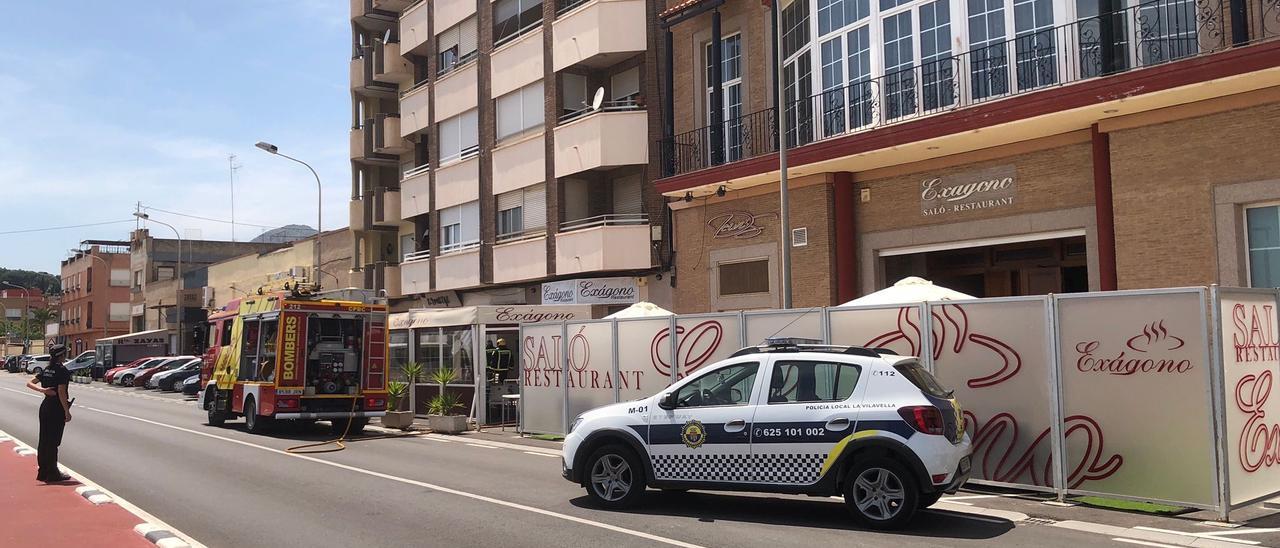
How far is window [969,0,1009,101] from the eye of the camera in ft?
53.8

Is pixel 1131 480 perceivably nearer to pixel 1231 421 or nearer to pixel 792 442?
pixel 1231 421

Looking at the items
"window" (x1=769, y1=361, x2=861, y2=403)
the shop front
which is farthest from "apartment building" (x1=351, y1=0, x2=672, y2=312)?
"window" (x1=769, y1=361, x2=861, y2=403)

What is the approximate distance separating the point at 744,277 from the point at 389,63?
73.6ft

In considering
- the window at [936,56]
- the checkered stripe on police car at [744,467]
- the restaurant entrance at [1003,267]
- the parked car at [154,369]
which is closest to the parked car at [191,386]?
the parked car at [154,369]

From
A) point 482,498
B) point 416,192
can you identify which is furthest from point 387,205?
point 482,498

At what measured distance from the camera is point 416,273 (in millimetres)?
→ 36188

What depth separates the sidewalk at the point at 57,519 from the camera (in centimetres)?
874

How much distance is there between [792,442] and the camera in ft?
31.4

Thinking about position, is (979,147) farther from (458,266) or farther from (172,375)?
(172,375)

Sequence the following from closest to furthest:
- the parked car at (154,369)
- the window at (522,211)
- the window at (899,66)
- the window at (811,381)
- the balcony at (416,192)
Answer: the window at (811,381), the window at (899,66), the window at (522,211), the balcony at (416,192), the parked car at (154,369)

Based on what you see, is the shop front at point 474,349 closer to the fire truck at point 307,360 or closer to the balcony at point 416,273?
the fire truck at point 307,360

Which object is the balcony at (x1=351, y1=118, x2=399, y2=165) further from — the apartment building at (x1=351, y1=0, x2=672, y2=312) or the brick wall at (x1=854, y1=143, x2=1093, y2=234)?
the brick wall at (x1=854, y1=143, x2=1093, y2=234)

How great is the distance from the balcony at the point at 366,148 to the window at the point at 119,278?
205 feet

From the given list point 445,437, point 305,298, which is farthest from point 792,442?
point 305,298
